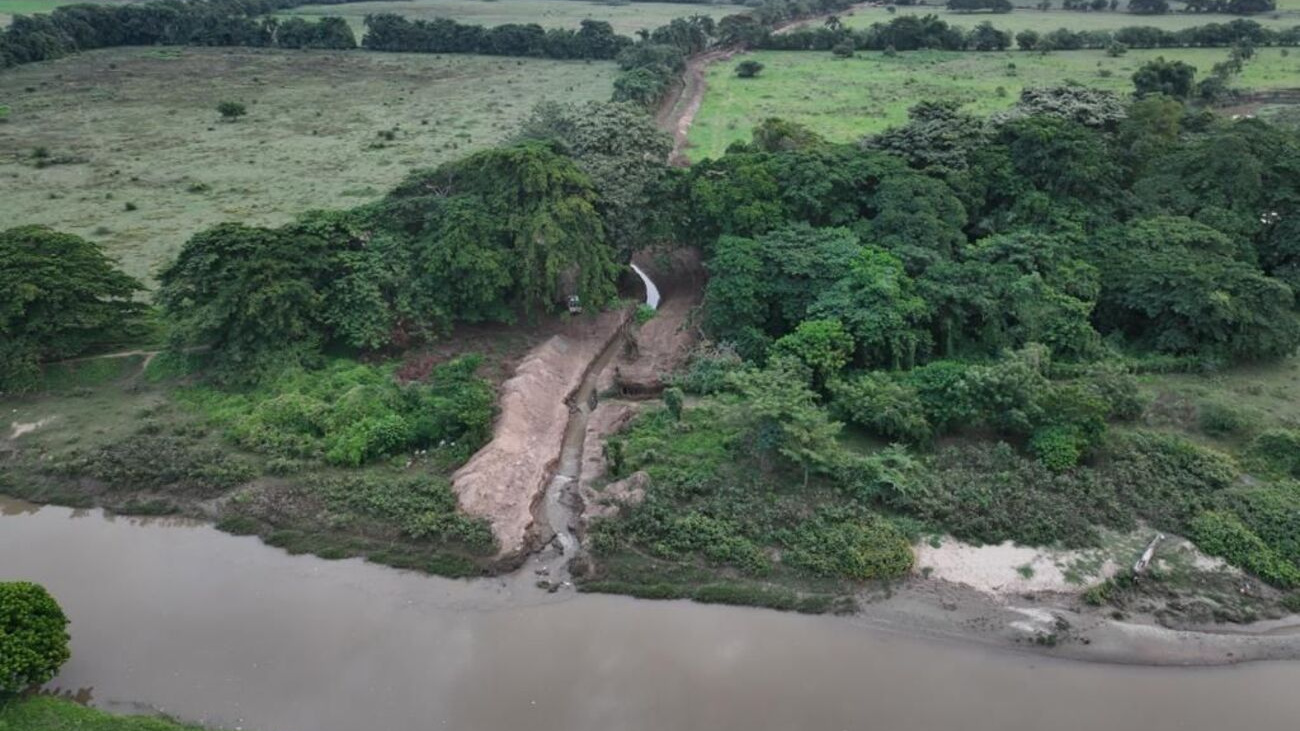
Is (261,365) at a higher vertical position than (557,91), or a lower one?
lower

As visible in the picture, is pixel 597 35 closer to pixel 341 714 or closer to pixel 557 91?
pixel 557 91

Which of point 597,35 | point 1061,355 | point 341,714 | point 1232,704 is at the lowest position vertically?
point 1232,704

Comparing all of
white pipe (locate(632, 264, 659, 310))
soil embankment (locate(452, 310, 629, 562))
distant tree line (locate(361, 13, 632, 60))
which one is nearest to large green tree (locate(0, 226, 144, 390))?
soil embankment (locate(452, 310, 629, 562))

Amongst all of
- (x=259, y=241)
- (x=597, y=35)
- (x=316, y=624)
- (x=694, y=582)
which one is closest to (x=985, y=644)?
(x=694, y=582)

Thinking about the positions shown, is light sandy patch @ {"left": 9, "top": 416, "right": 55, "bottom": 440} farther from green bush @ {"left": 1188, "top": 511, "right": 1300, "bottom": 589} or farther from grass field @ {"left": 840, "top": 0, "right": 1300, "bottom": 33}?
grass field @ {"left": 840, "top": 0, "right": 1300, "bottom": 33}

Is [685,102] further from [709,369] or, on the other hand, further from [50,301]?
[50,301]

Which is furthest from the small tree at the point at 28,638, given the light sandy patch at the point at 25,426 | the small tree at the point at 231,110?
the small tree at the point at 231,110

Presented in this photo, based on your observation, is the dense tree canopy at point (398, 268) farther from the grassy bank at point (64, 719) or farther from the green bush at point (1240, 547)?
the green bush at point (1240, 547)

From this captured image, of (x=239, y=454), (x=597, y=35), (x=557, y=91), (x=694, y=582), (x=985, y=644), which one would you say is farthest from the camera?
(x=597, y=35)
